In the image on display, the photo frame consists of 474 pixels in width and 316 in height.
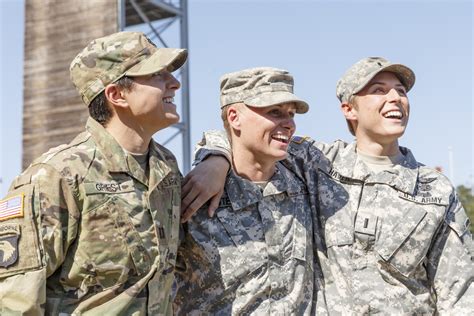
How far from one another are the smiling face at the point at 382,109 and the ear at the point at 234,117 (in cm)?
68

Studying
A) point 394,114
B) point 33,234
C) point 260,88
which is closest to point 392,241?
point 394,114

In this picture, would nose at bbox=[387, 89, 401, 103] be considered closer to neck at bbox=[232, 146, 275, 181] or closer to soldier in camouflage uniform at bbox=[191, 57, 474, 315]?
soldier in camouflage uniform at bbox=[191, 57, 474, 315]

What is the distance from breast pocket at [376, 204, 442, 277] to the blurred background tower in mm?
11429

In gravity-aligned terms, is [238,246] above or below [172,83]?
below

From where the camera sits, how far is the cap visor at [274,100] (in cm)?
344

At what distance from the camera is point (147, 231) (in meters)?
2.94

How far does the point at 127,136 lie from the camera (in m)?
3.07

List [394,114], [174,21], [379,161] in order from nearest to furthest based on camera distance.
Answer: [394,114], [379,161], [174,21]

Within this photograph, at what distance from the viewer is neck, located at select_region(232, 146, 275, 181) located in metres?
3.63

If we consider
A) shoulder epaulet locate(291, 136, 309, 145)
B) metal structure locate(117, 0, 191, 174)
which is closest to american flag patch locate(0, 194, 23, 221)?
shoulder epaulet locate(291, 136, 309, 145)

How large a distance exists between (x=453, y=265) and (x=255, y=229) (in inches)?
42.0

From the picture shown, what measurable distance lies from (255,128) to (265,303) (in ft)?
2.97

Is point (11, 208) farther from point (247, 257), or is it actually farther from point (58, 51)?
point (58, 51)

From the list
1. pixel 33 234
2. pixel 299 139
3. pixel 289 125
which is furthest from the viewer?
pixel 299 139
